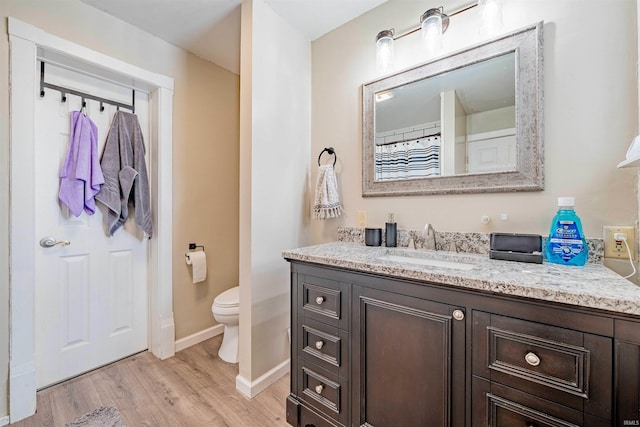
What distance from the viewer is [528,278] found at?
87 centimetres

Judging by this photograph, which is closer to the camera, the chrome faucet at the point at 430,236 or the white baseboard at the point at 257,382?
the chrome faucet at the point at 430,236

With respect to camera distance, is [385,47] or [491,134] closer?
[491,134]

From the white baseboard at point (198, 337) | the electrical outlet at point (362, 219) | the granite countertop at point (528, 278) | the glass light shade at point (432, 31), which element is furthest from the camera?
the white baseboard at point (198, 337)

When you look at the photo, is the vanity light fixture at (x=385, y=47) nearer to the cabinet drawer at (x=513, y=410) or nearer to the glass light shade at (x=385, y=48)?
the glass light shade at (x=385, y=48)

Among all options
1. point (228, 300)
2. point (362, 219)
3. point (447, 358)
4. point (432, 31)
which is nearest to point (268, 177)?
point (362, 219)

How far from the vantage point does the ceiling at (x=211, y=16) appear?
176 cm

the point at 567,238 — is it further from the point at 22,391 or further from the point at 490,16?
the point at 22,391

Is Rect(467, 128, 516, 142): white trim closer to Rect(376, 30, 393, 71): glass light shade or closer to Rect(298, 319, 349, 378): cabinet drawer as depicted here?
Rect(376, 30, 393, 71): glass light shade

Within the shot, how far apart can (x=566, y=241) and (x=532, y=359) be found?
21.6 inches

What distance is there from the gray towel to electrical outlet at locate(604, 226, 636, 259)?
263cm

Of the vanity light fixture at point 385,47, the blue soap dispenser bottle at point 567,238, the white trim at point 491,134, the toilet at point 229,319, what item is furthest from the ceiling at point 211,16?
the toilet at point 229,319

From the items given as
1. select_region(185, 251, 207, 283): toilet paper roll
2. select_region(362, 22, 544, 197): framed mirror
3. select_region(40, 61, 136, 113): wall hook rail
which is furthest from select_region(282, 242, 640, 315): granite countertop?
select_region(40, 61, 136, 113): wall hook rail

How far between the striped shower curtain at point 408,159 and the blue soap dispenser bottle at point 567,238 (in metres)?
0.57

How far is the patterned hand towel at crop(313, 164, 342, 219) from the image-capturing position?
187 cm
